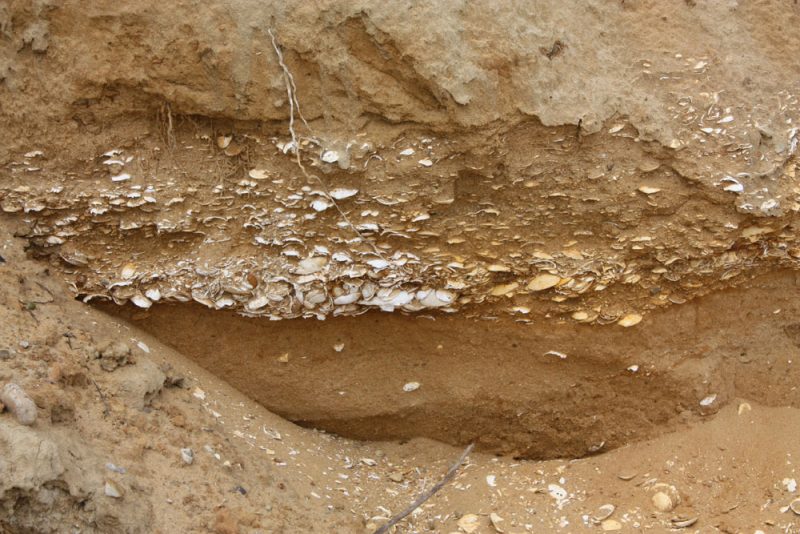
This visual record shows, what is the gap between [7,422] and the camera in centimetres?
187

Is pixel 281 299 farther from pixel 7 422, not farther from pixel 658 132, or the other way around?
pixel 658 132

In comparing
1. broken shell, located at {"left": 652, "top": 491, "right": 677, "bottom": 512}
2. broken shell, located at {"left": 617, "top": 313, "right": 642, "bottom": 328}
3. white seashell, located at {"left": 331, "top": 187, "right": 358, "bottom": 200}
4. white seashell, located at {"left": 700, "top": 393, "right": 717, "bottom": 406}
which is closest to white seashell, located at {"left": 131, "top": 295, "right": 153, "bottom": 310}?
white seashell, located at {"left": 331, "top": 187, "right": 358, "bottom": 200}

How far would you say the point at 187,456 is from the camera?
2246 millimetres

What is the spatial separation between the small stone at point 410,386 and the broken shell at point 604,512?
69 centimetres

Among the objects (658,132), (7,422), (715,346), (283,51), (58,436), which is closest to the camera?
(7,422)

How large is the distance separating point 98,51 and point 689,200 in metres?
1.75

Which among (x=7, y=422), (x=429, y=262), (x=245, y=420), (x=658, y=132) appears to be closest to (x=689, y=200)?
(x=658, y=132)

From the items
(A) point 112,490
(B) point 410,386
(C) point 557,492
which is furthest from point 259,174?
(C) point 557,492

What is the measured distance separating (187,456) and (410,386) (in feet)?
2.85

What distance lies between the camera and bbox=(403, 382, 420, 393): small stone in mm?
2883

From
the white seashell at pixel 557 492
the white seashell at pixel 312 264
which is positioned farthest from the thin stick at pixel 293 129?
the white seashell at pixel 557 492

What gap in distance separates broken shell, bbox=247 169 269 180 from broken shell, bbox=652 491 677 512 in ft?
4.94

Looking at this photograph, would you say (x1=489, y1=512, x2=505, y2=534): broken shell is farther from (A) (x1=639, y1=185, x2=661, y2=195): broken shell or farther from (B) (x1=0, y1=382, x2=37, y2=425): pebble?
(B) (x1=0, y1=382, x2=37, y2=425): pebble

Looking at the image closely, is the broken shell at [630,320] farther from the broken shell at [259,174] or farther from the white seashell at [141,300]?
the white seashell at [141,300]
